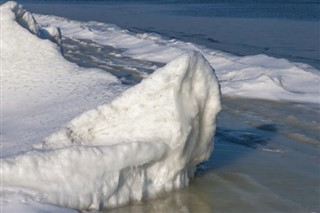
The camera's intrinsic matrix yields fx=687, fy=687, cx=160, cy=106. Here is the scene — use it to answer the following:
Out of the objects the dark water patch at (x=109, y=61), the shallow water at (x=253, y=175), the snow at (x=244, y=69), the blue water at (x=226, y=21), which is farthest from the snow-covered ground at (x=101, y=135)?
the blue water at (x=226, y=21)

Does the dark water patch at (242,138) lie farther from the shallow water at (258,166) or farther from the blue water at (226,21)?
the blue water at (226,21)

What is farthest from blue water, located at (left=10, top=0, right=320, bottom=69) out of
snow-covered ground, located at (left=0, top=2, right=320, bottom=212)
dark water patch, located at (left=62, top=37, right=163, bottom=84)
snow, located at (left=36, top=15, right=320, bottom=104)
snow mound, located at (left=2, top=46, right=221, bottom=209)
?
snow mound, located at (left=2, top=46, right=221, bottom=209)

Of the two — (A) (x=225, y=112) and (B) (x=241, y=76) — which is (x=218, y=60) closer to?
(B) (x=241, y=76)

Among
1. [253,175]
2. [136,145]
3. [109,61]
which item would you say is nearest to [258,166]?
[253,175]

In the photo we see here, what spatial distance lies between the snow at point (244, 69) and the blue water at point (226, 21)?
1.74 m

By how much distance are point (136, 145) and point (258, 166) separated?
7.09ft

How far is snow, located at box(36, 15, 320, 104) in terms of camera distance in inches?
509

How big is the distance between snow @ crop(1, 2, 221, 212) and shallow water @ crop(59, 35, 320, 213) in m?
0.28

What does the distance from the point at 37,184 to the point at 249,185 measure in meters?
2.47

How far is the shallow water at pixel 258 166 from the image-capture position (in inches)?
262

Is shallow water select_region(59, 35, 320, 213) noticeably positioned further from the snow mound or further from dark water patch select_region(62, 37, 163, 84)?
dark water patch select_region(62, 37, 163, 84)

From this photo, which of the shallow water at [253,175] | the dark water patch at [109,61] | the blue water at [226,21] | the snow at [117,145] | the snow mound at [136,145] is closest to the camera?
the snow at [117,145]

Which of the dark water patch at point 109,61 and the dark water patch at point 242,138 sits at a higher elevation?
the dark water patch at point 242,138

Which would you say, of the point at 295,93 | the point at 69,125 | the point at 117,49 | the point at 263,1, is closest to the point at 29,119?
the point at 69,125
